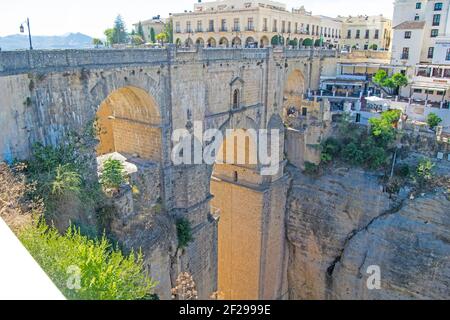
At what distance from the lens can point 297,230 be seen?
21844 millimetres

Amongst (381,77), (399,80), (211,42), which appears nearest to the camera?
(399,80)

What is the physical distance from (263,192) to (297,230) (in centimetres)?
392

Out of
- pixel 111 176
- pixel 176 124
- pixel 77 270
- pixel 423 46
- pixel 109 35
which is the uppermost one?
pixel 109 35

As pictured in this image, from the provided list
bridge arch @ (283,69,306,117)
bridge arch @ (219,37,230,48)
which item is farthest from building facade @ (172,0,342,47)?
bridge arch @ (283,69,306,117)

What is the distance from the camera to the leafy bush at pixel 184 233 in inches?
547

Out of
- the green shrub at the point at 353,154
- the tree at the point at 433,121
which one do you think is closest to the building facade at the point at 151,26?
the green shrub at the point at 353,154

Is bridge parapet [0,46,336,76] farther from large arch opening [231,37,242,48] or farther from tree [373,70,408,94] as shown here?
large arch opening [231,37,242,48]

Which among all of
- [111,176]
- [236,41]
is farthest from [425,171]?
[236,41]

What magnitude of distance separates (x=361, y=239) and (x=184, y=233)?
10.2m

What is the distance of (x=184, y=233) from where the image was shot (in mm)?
14070

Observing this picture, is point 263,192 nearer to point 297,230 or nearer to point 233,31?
point 297,230

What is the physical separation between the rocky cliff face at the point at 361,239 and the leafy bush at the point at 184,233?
360 inches

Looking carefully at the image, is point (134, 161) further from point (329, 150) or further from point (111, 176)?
point (329, 150)

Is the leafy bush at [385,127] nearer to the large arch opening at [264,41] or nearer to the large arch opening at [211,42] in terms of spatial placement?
the large arch opening at [264,41]
